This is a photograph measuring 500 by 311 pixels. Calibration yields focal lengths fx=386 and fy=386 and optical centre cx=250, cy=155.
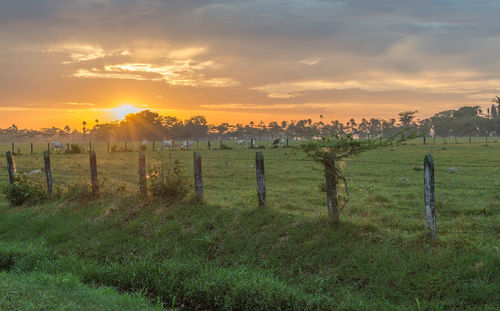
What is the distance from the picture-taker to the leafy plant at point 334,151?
26.2ft

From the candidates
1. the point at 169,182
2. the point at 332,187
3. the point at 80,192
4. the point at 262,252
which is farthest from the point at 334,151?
the point at 80,192

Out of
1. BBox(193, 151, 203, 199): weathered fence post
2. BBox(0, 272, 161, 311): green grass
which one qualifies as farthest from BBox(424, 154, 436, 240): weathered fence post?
BBox(193, 151, 203, 199): weathered fence post

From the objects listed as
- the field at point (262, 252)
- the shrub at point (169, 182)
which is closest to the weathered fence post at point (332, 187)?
the field at point (262, 252)

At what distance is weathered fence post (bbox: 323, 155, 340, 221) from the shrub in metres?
4.49

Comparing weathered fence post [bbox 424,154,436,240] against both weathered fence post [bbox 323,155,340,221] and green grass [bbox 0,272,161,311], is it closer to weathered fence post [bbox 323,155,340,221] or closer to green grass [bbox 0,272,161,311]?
weathered fence post [bbox 323,155,340,221]

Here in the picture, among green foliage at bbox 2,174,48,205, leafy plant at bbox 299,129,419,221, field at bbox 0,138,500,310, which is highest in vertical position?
leafy plant at bbox 299,129,419,221

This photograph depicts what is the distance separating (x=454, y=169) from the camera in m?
23.5

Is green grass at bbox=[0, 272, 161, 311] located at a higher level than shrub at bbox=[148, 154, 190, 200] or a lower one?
lower

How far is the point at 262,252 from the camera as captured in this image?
809cm

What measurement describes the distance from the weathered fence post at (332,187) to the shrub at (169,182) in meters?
4.49

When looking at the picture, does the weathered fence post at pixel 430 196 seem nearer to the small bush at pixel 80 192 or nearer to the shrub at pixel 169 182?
the shrub at pixel 169 182

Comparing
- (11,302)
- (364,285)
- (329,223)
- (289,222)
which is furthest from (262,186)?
(11,302)

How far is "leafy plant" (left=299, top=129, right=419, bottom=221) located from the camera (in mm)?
7988

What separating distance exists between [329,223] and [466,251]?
8.63ft
